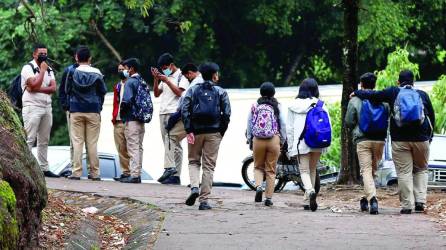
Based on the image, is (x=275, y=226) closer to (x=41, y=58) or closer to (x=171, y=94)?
(x=171, y=94)

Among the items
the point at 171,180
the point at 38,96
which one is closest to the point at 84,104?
the point at 38,96

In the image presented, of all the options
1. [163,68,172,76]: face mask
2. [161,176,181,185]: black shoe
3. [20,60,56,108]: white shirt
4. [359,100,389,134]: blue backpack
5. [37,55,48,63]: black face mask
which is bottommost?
[161,176,181,185]: black shoe

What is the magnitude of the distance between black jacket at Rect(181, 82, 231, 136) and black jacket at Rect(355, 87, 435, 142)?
1.72 meters

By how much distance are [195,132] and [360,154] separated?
216 cm

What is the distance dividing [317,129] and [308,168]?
0.58m

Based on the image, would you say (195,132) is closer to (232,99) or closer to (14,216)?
(14,216)

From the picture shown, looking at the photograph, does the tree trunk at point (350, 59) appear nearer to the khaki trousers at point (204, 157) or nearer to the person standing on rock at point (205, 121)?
the person standing on rock at point (205, 121)

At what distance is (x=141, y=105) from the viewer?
17703 mm

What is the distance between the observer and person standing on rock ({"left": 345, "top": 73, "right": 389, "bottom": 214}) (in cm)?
1407

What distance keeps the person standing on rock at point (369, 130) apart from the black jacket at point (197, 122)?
1.66 metres

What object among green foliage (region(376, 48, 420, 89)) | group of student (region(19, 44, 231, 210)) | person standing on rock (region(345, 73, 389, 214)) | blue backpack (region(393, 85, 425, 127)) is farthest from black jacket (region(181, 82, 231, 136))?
green foliage (region(376, 48, 420, 89))

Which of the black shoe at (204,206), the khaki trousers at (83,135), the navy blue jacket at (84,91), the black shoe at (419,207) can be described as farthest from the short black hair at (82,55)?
the black shoe at (419,207)

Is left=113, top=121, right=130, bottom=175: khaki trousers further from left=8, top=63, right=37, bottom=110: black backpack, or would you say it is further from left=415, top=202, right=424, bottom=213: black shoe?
left=415, top=202, right=424, bottom=213: black shoe

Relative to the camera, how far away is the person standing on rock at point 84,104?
57.1 feet
